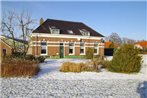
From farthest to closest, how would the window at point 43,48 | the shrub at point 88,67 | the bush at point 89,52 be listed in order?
1. the bush at point 89,52
2. the window at point 43,48
3. the shrub at point 88,67

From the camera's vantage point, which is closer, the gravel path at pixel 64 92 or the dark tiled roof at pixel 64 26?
the gravel path at pixel 64 92

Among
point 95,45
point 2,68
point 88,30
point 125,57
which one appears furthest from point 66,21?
point 2,68

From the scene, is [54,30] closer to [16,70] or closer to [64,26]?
[64,26]

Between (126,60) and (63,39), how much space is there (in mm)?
17803

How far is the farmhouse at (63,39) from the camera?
91.3 ft

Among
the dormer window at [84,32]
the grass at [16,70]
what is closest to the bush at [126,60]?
the grass at [16,70]

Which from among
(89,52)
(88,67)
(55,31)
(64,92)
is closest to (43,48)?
(55,31)

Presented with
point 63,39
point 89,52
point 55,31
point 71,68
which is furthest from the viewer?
point 89,52

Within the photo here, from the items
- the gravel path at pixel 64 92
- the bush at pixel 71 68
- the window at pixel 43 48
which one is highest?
the window at pixel 43 48

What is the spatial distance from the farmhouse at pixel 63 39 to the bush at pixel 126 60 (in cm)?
1673

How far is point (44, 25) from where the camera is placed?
95.5ft

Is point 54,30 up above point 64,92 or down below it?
above

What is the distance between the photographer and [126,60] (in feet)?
41.3

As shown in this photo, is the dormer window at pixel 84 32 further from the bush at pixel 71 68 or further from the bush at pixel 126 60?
the bush at pixel 71 68
